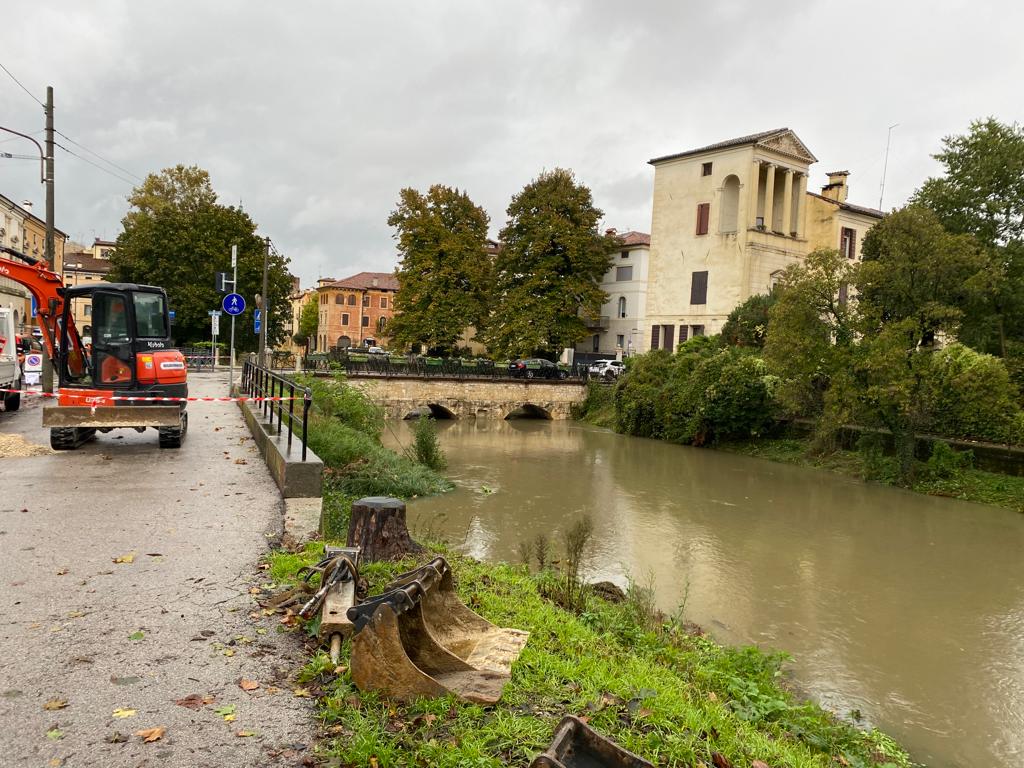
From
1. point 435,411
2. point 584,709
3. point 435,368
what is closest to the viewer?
point 584,709

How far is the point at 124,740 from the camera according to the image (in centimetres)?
323

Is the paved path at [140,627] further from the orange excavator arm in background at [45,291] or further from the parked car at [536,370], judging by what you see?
the parked car at [536,370]

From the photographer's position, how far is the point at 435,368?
39.7 m

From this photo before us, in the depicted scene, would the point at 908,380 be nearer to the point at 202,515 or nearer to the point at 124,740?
the point at 202,515

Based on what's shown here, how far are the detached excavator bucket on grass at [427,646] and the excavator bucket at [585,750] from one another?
0.65 m

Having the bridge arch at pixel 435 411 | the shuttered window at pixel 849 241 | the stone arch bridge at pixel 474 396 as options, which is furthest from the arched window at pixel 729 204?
the bridge arch at pixel 435 411

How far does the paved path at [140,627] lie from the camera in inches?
129

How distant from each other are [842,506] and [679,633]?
1332 centimetres

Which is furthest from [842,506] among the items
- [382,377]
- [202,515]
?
[382,377]

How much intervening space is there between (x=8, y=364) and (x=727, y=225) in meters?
35.2

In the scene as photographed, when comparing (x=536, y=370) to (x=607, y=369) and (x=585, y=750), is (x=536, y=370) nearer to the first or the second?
(x=607, y=369)

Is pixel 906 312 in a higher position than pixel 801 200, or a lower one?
lower

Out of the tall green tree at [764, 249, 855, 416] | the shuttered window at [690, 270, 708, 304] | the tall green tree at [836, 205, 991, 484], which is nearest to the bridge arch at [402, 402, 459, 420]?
the shuttered window at [690, 270, 708, 304]

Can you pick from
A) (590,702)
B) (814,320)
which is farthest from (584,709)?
(814,320)
